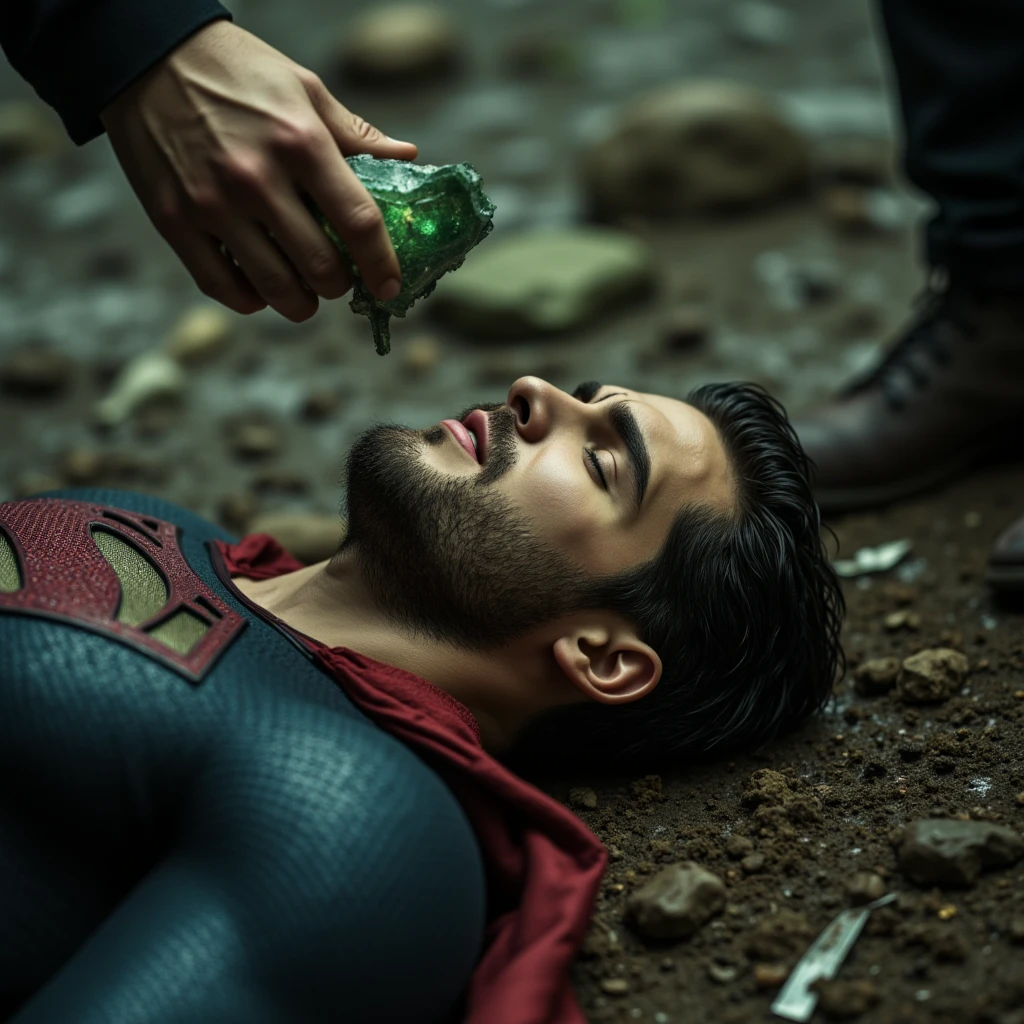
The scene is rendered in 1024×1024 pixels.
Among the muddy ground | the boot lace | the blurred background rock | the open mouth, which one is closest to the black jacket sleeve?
the open mouth

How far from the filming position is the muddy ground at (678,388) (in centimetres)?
188

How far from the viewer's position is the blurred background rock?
12.7 feet

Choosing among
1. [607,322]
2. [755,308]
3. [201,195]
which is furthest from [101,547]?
[755,308]

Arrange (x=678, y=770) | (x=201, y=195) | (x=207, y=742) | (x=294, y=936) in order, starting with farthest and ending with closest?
(x=678, y=770) → (x=201, y=195) → (x=207, y=742) → (x=294, y=936)

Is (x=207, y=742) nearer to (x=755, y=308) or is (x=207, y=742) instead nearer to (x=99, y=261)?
(x=755, y=308)

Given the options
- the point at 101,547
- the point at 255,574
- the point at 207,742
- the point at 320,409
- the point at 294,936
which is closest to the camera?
the point at 294,936

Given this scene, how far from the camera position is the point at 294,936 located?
63.4 inches

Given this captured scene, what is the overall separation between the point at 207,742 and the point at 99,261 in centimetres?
348

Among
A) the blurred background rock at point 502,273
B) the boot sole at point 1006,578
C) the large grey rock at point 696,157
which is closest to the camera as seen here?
the boot sole at point 1006,578

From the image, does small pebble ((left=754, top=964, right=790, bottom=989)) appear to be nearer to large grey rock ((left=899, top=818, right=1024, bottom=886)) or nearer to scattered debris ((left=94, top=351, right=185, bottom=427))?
large grey rock ((left=899, top=818, right=1024, bottom=886))

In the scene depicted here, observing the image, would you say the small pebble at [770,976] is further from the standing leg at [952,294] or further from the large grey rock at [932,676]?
the standing leg at [952,294]

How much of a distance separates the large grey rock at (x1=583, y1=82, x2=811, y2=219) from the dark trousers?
1633 mm

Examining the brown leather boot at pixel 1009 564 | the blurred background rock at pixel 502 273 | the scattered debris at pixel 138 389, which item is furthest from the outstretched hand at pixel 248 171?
the scattered debris at pixel 138 389

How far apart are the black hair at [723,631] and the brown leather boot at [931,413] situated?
2.93 feet
